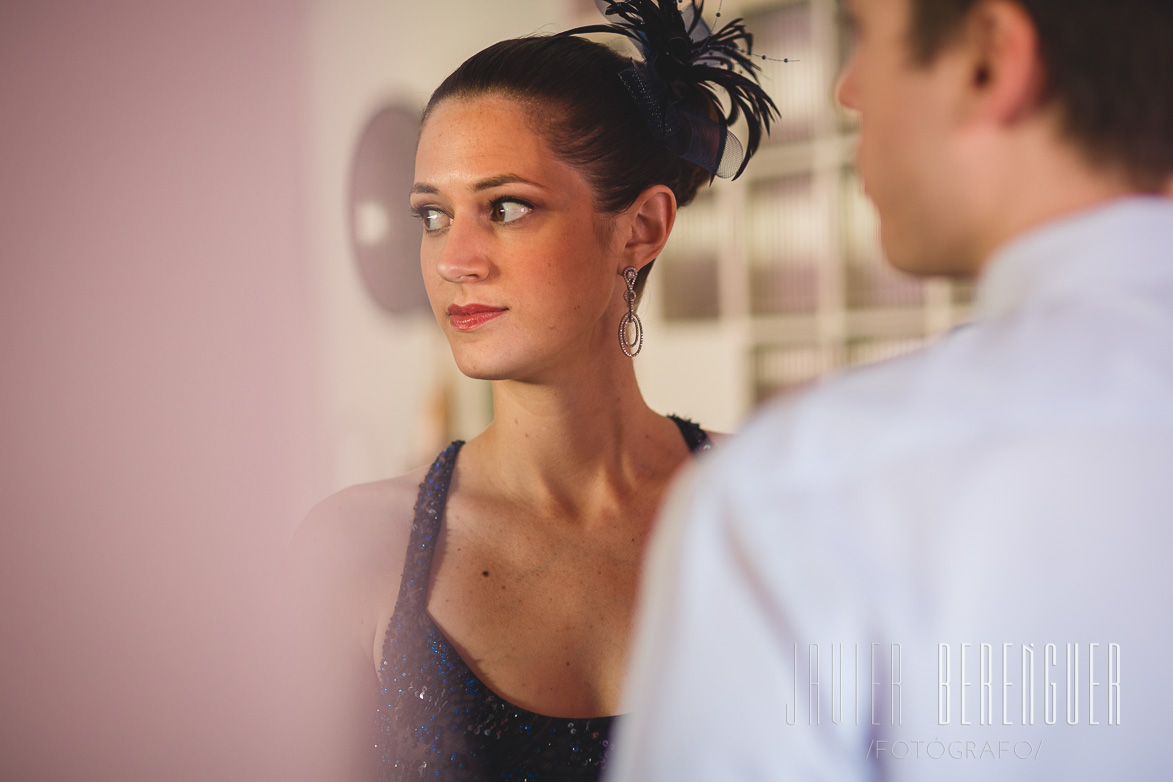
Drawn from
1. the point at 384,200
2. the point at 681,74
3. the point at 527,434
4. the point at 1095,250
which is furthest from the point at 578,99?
the point at 1095,250

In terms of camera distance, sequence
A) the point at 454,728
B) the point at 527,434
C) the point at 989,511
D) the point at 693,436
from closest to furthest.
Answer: the point at 989,511 < the point at 454,728 < the point at 527,434 < the point at 693,436

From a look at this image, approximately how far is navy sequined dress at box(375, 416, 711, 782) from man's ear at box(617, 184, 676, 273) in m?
0.44

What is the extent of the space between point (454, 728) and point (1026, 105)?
66cm

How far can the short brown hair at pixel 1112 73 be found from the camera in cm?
34

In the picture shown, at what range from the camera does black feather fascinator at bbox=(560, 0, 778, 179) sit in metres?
0.79

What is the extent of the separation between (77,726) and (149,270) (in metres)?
0.38

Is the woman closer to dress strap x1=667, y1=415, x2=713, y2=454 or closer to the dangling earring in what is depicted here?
the dangling earring

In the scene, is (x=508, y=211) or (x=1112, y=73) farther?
(x=508, y=211)

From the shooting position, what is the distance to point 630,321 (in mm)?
886

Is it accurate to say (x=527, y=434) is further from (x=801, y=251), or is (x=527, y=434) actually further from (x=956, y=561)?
(x=801, y=251)

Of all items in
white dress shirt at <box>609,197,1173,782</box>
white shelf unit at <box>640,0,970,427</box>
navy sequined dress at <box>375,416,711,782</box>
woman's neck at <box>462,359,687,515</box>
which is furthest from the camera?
white shelf unit at <box>640,0,970,427</box>

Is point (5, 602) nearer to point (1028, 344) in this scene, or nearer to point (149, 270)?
point (149, 270)

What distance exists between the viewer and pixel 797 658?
12.4 inches

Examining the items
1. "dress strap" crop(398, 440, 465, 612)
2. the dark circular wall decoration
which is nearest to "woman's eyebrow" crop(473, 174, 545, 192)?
the dark circular wall decoration
